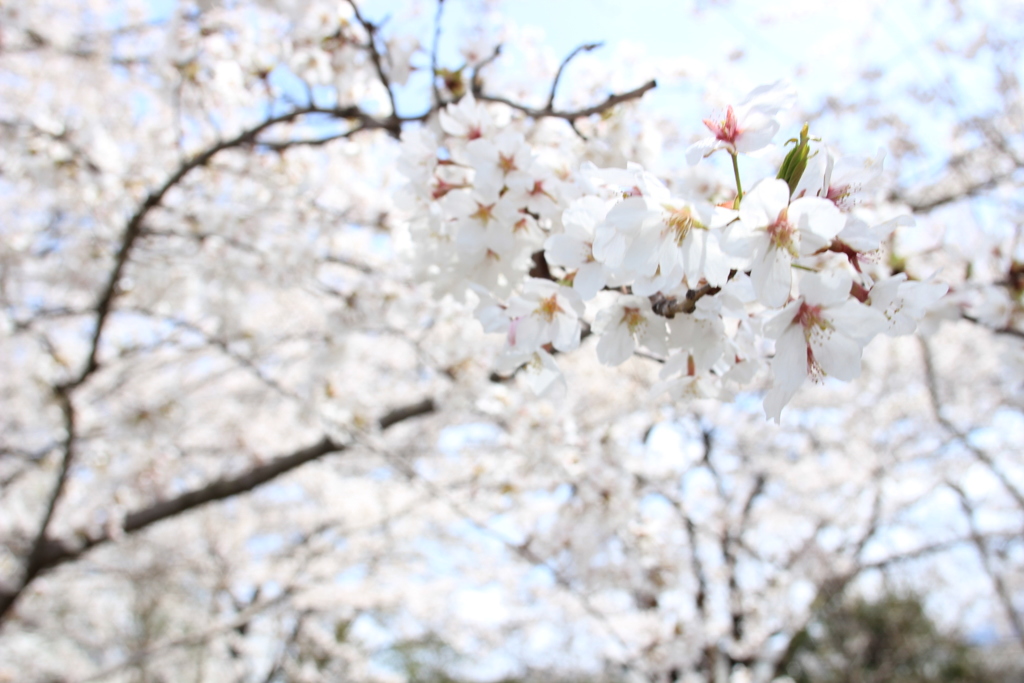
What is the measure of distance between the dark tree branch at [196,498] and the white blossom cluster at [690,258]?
2092mm

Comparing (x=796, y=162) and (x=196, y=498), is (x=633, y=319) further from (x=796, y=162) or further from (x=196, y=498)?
(x=196, y=498)

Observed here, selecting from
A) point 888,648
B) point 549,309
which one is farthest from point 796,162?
point 888,648

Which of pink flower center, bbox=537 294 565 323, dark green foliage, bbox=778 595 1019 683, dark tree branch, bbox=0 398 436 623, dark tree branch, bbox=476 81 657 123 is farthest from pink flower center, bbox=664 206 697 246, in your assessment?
dark green foliage, bbox=778 595 1019 683

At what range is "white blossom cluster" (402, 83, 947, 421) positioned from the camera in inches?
26.9

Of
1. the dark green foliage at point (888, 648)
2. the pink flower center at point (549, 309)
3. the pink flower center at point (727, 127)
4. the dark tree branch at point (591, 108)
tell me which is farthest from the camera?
the dark green foliage at point (888, 648)

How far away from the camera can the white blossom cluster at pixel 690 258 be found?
684 mm

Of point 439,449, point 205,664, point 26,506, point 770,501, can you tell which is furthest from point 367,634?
point 770,501

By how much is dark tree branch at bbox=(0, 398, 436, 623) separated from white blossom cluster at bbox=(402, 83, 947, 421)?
209 cm

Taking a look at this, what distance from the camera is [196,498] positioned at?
311cm

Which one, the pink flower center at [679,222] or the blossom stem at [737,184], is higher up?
the blossom stem at [737,184]

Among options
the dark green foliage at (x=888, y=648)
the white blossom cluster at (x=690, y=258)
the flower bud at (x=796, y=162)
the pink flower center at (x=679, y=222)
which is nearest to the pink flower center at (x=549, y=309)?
the white blossom cluster at (x=690, y=258)

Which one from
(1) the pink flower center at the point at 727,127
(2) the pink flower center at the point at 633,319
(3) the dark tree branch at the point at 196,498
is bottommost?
(2) the pink flower center at the point at 633,319

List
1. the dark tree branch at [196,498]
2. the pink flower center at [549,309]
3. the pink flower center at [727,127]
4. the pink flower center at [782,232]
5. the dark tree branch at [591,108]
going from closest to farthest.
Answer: the pink flower center at [782,232] < the pink flower center at [727,127] < the pink flower center at [549,309] < the dark tree branch at [591,108] < the dark tree branch at [196,498]

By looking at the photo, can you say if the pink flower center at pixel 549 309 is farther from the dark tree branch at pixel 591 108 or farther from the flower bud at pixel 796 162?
the dark tree branch at pixel 591 108
